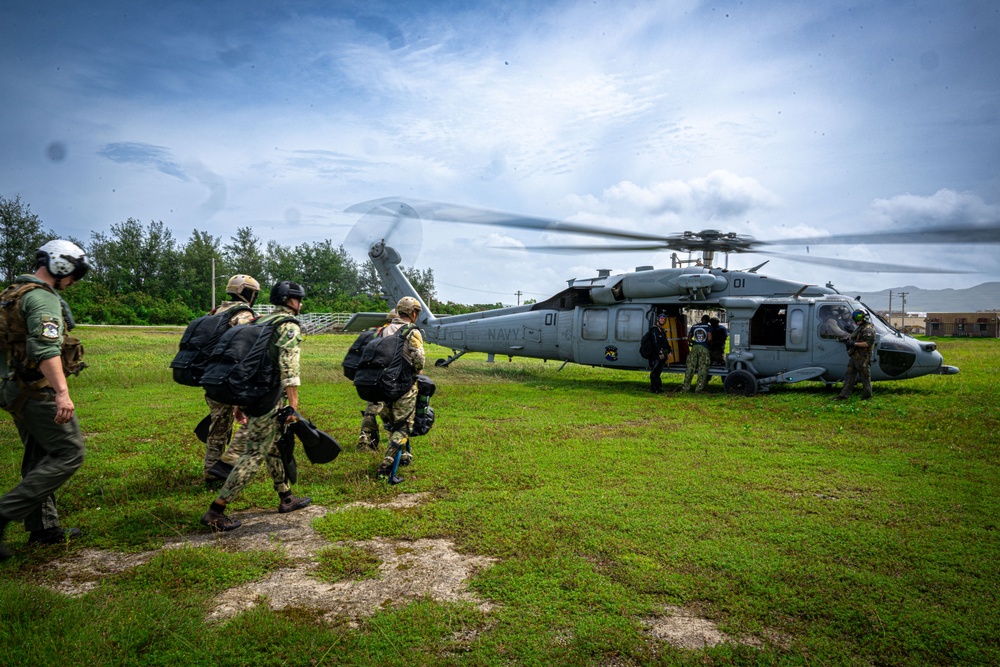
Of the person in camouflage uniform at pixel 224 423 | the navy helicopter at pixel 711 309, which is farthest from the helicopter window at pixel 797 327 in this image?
the person in camouflage uniform at pixel 224 423

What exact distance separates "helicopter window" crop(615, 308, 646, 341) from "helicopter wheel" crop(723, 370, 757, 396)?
85.4 inches

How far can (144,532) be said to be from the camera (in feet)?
14.0

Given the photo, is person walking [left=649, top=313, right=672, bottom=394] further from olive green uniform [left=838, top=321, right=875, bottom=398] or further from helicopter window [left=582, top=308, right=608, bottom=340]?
olive green uniform [left=838, top=321, right=875, bottom=398]

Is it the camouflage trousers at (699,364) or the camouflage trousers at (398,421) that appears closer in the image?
the camouflage trousers at (398,421)

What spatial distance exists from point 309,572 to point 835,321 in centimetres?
1115

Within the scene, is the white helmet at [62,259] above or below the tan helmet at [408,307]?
above

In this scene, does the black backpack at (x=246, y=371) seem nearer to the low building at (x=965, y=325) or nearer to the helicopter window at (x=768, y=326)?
the helicopter window at (x=768, y=326)

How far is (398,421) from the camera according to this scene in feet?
18.5

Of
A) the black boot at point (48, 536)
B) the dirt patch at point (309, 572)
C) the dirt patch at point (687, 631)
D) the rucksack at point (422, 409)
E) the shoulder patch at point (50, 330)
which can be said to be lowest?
the dirt patch at point (687, 631)

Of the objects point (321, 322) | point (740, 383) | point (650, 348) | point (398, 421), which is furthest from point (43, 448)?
point (321, 322)

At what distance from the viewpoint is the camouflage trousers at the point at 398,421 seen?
561 centimetres

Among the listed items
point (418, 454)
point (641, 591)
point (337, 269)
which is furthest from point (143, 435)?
point (337, 269)

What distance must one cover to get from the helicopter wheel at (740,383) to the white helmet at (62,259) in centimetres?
1112

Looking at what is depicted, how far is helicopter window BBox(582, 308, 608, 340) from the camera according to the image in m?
13.7
